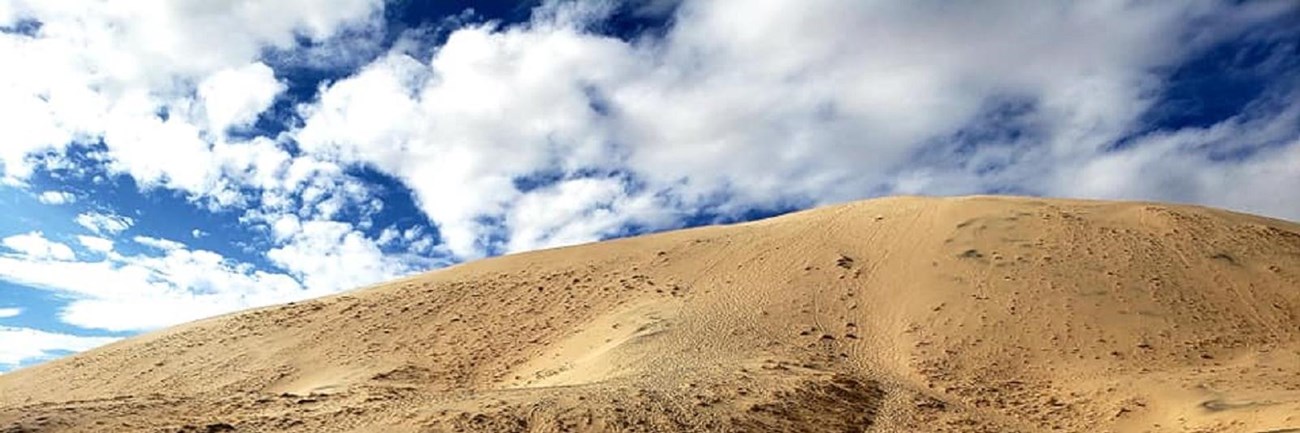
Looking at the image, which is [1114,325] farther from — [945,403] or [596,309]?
[596,309]

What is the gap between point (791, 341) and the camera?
22.5 meters

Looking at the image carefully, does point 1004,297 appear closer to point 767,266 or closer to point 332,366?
point 767,266

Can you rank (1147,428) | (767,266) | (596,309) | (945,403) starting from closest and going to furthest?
(1147,428), (945,403), (596,309), (767,266)

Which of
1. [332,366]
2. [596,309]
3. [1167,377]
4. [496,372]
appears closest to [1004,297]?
[1167,377]

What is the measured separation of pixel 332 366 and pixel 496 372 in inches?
170

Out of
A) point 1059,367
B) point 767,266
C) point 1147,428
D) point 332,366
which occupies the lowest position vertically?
point 1147,428

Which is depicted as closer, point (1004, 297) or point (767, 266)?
point (1004, 297)

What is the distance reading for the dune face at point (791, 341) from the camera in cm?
1653

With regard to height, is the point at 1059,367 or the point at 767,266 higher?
the point at 767,266

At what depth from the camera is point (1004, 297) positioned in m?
24.2

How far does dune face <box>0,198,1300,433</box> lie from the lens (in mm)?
16531

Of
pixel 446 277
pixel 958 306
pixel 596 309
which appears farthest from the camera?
pixel 446 277

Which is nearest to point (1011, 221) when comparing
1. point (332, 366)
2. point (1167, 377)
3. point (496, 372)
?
point (1167, 377)

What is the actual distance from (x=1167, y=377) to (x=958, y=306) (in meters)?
5.14
